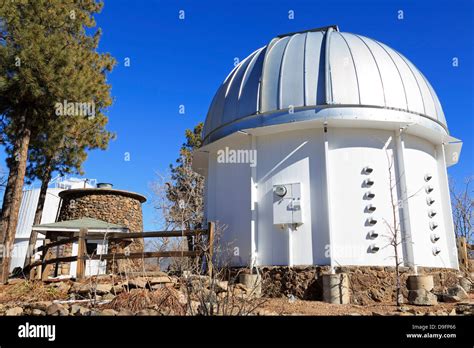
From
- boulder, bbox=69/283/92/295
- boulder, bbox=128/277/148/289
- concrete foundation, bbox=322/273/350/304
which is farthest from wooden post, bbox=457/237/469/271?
boulder, bbox=69/283/92/295

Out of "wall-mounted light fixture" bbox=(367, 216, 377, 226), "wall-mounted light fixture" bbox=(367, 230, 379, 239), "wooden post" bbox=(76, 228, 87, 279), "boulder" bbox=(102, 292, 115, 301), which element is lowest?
"boulder" bbox=(102, 292, 115, 301)

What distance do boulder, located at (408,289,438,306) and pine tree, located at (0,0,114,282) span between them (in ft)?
33.1

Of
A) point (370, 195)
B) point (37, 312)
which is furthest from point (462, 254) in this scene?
point (37, 312)

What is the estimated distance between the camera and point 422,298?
270 inches

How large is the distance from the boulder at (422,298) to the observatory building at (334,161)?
983 mm

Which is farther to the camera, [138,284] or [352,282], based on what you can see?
[352,282]

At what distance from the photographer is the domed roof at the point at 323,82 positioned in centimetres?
869

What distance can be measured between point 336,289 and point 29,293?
6.05 m

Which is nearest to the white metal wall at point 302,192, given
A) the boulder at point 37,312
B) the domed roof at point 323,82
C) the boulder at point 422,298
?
the domed roof at point 323,82

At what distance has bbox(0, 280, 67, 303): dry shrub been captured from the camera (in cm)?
704

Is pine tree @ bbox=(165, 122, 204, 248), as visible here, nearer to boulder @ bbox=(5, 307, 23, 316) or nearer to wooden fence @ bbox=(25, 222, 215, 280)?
wooden fence @ bbox=(25, 222, 215, 280)

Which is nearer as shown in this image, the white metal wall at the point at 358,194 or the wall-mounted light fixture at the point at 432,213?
the white metal wall at the point at 358,194

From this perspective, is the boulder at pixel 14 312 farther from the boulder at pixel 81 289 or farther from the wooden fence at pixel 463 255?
the wooden fence at pixel 463 255

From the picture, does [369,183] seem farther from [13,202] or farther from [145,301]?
[13,202]
